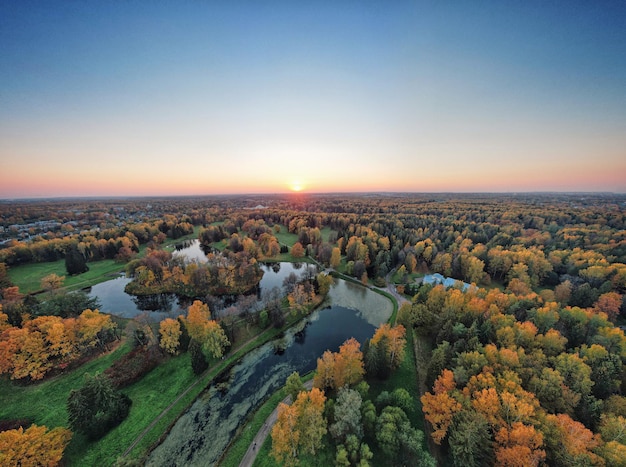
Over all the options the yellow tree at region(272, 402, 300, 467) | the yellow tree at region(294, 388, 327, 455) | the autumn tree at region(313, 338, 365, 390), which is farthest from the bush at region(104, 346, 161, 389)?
the autumn tree at region(313, 338, 365, 390)

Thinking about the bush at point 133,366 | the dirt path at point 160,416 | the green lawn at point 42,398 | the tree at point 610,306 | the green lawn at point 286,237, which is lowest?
the dirt path at point 160,416

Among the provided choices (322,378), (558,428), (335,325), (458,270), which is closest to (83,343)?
(322,378)

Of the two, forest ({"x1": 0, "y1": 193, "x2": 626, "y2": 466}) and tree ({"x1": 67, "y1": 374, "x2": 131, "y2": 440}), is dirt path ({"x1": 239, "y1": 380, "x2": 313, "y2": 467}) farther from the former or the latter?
tree ({"x1": 67, "y1": 374, "x2": 131, "y2": 440})

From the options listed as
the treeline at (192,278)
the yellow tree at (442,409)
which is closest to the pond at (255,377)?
the yellow tree at (442,409)

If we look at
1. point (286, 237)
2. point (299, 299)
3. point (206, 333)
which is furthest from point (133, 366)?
point (286, 237)

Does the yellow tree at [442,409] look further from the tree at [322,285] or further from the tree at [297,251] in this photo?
the tree at [297,251]

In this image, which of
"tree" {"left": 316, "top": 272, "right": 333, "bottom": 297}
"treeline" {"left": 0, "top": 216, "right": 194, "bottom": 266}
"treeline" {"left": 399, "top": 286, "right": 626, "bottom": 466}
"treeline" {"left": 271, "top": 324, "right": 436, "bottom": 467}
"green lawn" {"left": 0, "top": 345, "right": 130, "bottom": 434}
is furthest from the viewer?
"treeline" {"left": 0, "top": 216, "right": 194, "bottom": 266}

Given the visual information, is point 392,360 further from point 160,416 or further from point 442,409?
point 160,416
